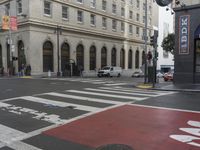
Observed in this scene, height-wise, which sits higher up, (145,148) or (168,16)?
(168,16)

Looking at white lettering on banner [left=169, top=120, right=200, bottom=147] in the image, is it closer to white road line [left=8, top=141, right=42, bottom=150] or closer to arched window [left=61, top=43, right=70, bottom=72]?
white road line [left=8, top=141, right=42, bottom=150]

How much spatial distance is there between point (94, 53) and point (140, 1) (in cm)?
2236

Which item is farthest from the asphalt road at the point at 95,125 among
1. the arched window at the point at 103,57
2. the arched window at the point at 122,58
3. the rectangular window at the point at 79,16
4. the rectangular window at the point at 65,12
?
the arched window at the point at 122,58

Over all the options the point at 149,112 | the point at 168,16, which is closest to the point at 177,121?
the point at 149,112

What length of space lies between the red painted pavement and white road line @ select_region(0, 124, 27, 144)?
68 centimetres

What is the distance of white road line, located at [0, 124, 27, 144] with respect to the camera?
18.5ft

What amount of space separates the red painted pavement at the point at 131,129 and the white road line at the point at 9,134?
2.22 feet

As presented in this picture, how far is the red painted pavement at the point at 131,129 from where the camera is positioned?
5.40 m

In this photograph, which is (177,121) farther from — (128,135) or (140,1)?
(140,1)

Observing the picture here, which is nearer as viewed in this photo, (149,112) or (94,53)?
(149,112)

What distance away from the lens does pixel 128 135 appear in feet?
19.5

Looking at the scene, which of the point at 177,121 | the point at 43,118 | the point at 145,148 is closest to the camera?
the point at 145,148

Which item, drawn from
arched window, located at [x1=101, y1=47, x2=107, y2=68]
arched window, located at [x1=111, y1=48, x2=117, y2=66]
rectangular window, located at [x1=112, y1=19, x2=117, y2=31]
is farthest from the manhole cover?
rectangular window, located at [x1=112, y1=19, x2=117, y2=31]

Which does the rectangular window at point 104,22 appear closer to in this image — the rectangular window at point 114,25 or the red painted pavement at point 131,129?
the rectangular window at point 114,25
